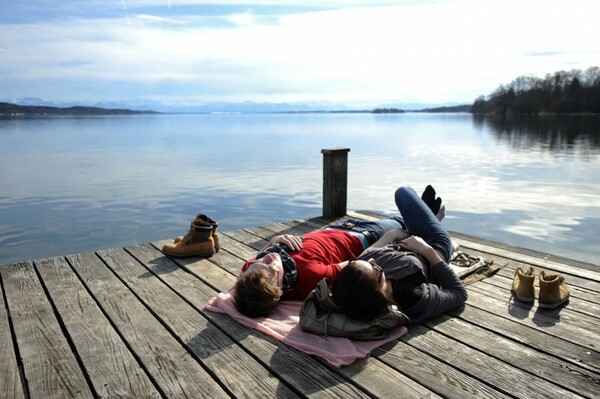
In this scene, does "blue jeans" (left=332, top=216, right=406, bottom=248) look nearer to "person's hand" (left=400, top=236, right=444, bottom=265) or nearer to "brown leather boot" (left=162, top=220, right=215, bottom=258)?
"person's hand" (left=400, top=236, right=444, bottom=265)

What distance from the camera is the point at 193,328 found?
360 centimetres

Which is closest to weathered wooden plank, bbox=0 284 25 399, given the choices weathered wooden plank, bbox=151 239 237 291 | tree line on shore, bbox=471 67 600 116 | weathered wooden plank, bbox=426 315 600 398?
weathered wooden plank, bbox=151 239 237 291

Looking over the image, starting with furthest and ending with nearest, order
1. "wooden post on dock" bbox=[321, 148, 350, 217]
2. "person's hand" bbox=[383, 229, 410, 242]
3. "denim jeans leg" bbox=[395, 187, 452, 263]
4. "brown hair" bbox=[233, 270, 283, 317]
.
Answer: "wooden post on dock" bbox=[321, 148, 350, 217] → "person's hand" bbox=[383, 229, 410, 242] → "denim jeans leg" bbox=[395, 187, 452, 263] → "brown hair" bbox=[233, 270, 283, 317]

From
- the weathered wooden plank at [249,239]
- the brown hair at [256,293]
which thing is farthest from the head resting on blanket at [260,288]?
the weathered wooden plank at [249,239]

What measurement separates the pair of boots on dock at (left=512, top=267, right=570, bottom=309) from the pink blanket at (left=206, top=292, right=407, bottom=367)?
48.9 inches

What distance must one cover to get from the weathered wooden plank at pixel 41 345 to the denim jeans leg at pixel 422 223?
2.90 meters

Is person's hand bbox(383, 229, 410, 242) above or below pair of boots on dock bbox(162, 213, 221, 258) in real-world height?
above

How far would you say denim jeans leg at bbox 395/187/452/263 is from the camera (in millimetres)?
4230

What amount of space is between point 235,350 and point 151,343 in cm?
61

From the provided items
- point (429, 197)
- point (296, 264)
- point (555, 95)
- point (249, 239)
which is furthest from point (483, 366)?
point (555, 95)

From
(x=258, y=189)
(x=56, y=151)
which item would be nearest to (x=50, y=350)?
(x=258, y=189)

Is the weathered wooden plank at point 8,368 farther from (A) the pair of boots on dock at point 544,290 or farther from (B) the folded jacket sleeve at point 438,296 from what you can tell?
(A) the pair of boots on dock at point 544,290

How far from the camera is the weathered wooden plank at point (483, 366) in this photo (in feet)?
9.02

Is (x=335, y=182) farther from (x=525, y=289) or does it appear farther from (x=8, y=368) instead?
(x=8, y=368)
